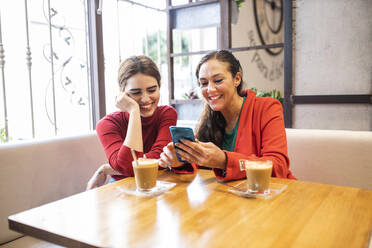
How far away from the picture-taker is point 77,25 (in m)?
2.87

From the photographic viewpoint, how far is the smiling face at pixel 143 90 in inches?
68.1

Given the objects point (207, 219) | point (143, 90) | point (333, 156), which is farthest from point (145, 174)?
point (333, 156)

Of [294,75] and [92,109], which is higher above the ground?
[294,75]

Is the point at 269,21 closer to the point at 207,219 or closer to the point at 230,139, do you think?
the point at 230,139

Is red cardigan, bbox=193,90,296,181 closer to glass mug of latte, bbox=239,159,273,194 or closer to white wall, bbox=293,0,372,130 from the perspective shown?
glass mug of latte, bbox=239,159,273,194

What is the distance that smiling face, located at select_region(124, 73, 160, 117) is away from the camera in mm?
1729

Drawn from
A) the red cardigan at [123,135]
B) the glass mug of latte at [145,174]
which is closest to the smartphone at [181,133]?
the glass mug of latte at [145,174]

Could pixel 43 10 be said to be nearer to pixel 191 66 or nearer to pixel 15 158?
pixel 15 158

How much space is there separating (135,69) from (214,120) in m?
0.55

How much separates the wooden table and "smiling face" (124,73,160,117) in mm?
647

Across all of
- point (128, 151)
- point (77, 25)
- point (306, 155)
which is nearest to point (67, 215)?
point (128, 151)

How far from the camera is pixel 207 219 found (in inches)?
35.6

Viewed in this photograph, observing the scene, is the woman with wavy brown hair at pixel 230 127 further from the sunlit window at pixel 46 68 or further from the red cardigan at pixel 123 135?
the sunlit window at pixel 46 68

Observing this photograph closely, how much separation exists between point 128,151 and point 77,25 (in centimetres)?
183
